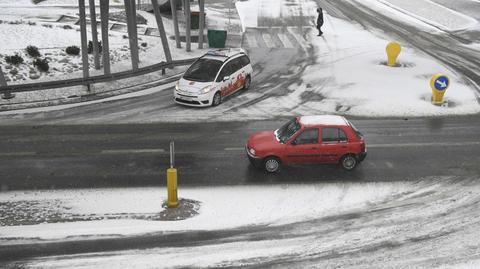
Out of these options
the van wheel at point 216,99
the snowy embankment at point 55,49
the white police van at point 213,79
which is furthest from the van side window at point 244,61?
the snowy embankment at point 55,49

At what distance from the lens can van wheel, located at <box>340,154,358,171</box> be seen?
14000 millimetres

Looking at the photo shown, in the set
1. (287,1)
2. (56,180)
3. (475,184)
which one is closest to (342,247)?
(475,184)

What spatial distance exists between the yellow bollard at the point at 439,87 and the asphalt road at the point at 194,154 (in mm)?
2138

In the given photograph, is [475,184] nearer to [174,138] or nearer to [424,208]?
[424,208]

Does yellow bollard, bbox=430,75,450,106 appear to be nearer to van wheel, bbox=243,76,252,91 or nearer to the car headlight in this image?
van wheel, bbox=243,76,252,91

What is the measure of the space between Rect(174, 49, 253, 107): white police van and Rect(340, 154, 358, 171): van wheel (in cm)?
737

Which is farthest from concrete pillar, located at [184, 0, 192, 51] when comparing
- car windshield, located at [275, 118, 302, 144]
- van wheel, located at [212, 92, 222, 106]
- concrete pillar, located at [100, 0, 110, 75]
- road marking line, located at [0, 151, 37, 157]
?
car windshield, located at [275, 118, 302, 144]

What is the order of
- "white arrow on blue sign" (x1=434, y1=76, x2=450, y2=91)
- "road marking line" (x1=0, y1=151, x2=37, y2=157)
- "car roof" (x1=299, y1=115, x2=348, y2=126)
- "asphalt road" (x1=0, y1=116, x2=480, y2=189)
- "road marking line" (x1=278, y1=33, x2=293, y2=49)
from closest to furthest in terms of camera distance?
"asphalt road" (x1=0, y1=116, x2=480, y2=189)
"car roof" (x1=299, y1=115, x2=348, y2=126)
"road marking line" (x1=0, y1=151, x2=37, y2=157)
"white arrow on blue sign" (x1=434, y1=76, x2=450, y2=91)
"road marking line" (x1=278, y1=33, x2=293, y2=49)

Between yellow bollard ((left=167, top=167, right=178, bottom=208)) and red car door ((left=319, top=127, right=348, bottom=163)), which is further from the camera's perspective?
red car door ((left=319, top=127, right=348, bottom=163))

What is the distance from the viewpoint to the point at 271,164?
13.9m

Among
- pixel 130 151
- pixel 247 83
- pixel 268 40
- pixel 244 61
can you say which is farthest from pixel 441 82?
pixel 268 40

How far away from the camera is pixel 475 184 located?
1336 centimetres

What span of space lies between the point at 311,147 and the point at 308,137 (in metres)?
0.29

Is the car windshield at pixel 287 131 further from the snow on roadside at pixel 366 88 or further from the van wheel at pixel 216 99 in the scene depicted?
the van wheel at pixel 216 99
